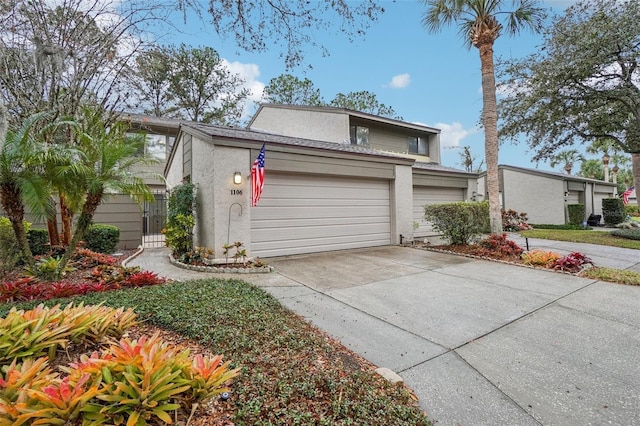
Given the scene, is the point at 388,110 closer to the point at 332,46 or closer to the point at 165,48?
the point at 165,48

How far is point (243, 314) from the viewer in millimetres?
3375

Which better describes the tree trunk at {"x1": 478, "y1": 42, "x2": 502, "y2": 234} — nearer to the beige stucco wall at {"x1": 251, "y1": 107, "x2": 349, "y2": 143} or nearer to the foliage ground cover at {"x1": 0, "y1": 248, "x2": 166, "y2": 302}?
the beige stucco wall at {"x1": 251, "y1": 107, "x2": 349, "y2": 143}

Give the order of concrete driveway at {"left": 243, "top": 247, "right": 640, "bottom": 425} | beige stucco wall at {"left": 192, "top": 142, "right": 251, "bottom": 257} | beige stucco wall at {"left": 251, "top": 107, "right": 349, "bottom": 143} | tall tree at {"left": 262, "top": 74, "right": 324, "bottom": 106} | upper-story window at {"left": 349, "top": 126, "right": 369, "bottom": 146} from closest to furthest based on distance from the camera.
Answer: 1. concrete driveway at {"left": 243, "top": 247, "right": 640, "bottom": 425}
2. beige stucco wall at {"left": 192, "top": 142, "right": 251, "bottom": 257}
3. beige stucco wall at {"left": 251, "top": 107, "right": 349, "bottom": 143}
4. upper-story window at {"left": 349, "top": 126, "right": 369, "bottom": 146}
5. tall tree at {"left": 262, "top": 74, "right": 324, "bottom": 106}

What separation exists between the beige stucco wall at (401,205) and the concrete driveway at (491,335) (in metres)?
3.71

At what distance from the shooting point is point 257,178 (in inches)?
262

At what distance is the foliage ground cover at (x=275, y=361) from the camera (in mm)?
1896

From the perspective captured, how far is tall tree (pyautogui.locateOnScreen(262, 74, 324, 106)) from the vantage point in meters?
25.3

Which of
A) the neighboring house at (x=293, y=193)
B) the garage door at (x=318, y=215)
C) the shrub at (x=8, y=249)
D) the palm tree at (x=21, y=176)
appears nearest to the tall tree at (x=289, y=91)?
the neighboring house at (x=293, y=193)

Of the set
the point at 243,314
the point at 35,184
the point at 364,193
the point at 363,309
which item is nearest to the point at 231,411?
the point at 243,314

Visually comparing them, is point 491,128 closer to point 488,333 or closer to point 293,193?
point 293,193

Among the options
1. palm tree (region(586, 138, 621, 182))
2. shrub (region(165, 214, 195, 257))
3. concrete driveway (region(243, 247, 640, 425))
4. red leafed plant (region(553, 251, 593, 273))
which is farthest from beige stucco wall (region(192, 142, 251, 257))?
palm tree (region(586, 138, 621, 182))

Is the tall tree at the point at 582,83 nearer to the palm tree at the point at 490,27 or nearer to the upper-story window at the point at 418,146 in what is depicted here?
the palm tree at the point at 490,27

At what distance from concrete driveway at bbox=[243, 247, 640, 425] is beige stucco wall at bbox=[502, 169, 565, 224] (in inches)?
548

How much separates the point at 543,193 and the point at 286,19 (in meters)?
18.9
